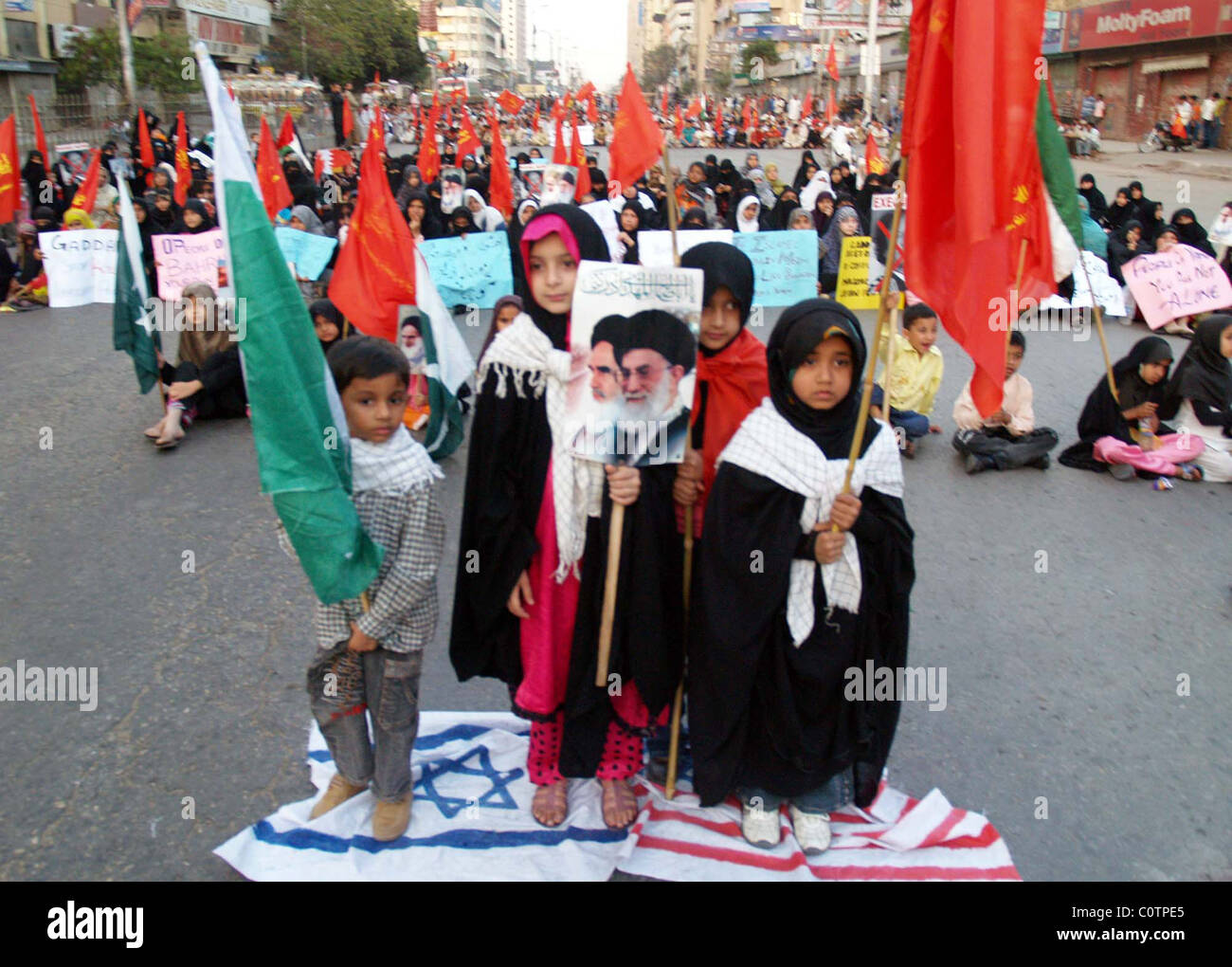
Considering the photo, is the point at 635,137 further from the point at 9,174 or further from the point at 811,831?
the point at 9,174

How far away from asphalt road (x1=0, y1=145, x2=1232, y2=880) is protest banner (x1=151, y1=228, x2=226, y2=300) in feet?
9.94

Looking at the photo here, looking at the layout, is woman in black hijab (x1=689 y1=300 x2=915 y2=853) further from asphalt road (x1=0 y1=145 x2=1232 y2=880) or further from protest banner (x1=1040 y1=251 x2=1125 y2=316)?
protest banner (x1=1040 y1=251 x2=1125 y2=316)

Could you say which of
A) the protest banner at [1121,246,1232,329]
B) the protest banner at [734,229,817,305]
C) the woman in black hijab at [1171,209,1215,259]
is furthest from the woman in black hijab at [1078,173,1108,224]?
the protest banner at [734,229,817,305]

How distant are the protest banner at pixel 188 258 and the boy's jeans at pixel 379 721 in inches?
297

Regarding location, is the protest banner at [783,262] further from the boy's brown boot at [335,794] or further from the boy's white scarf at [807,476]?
the boy's brown boot at [335,794]

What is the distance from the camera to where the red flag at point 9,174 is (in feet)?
38.4

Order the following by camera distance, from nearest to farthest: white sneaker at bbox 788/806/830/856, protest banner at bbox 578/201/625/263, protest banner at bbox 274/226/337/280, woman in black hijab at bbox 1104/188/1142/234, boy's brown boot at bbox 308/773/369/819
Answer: white sneaker at bbox 788/806/830/856 → boy's brown boot at bbox 308/773/369/819 → protest banner at bbox 274/226/337/280 → protest banner at bbox 578/201/625/263 → woman in black hijab at bbox 1104/188/1142/234

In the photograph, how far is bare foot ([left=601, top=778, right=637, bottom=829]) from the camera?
2.87 meters

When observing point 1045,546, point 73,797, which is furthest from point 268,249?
point 1045,546

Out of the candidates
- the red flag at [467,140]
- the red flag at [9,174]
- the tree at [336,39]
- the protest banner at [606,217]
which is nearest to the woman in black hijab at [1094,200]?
the protest banner at [606,217]

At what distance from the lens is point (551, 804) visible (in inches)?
115

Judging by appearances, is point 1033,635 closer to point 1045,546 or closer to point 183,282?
point 1045,546

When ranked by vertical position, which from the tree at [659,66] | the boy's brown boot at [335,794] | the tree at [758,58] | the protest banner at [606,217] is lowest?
the boy's brown boot at [335,794]

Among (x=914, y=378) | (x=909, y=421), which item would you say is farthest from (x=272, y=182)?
(x=909, y=421)
